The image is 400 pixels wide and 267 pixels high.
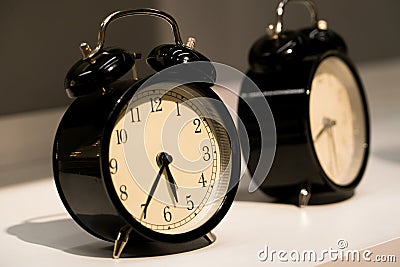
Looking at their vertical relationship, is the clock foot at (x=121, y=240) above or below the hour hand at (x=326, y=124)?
below

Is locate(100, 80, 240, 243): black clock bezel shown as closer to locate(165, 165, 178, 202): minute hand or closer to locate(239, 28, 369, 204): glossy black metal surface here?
locate(165, 165, 178, 202): minute hand

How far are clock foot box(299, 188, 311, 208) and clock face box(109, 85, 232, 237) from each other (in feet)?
0.73

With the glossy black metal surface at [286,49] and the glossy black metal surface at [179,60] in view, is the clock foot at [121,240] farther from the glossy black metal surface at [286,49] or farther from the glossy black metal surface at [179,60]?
the glossy black metal surface at [286,49]

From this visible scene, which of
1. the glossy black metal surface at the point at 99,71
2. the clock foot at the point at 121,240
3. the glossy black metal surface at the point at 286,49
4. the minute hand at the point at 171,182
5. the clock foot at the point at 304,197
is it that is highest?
the glossy black metal surface at the point at 99,71

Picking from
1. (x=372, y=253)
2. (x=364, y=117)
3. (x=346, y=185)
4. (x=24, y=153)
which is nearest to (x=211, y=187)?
(x=372, y=253)

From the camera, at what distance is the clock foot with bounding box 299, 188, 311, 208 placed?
126 cm

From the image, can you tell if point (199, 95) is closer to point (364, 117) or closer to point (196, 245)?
point (196, 245)

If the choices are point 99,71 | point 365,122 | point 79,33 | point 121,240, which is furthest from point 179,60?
Result: point 79,33

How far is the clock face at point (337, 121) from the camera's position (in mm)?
1279

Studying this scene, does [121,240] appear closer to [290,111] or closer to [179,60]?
[179,60]

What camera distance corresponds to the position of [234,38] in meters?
1.94

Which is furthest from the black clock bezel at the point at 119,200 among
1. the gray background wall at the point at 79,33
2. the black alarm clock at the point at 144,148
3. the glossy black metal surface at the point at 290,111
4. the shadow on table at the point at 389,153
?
the shadow on table at the point at 389,153

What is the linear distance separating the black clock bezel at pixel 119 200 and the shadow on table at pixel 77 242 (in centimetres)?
3

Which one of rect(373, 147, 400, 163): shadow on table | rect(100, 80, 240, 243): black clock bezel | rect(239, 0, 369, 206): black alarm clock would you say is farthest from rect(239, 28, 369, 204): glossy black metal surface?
rect(373, 147, 400, 163): shadow on table
